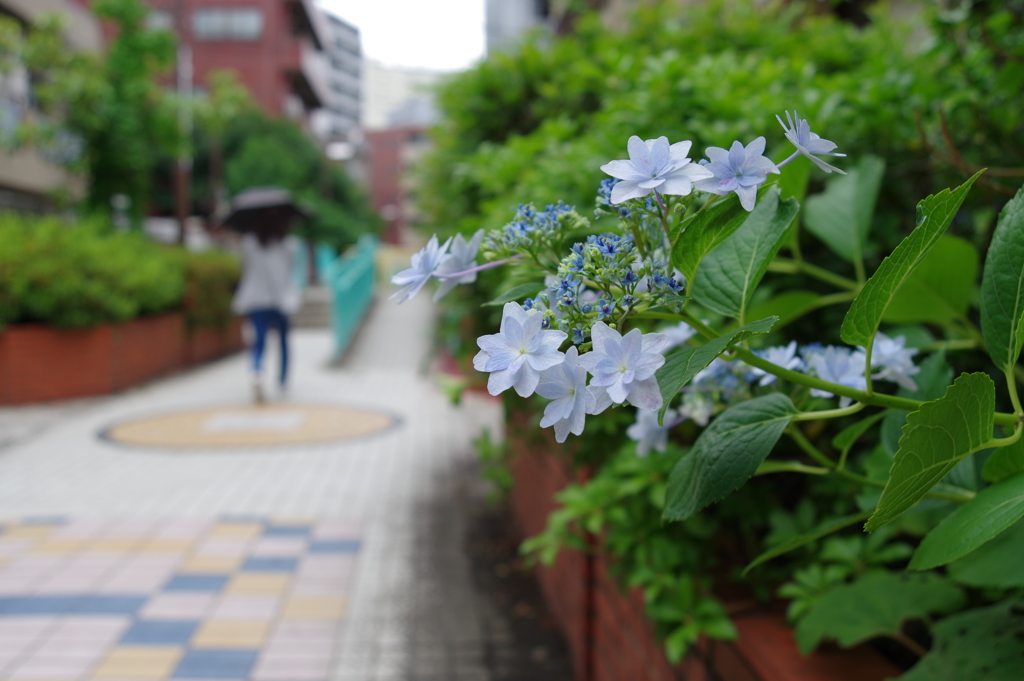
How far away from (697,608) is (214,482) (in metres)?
4.11

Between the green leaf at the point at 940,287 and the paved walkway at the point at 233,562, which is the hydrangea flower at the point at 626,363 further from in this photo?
the paved walkway at the point at 233,562

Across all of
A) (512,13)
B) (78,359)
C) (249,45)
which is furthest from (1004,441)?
(249,45)

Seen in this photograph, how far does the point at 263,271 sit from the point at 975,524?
7.97m

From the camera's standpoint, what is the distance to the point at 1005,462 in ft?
2.46

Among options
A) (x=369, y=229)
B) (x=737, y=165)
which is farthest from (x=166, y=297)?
(x=369, y=229)

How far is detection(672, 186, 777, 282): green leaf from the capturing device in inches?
27.0

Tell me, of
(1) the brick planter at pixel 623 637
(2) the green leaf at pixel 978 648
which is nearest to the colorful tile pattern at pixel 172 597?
(1) the brick planter at pixel 623 637

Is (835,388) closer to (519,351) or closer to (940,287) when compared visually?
(519,351)

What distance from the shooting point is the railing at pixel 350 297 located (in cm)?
1242

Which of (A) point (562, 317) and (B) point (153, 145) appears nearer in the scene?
(A) point (562, 317)

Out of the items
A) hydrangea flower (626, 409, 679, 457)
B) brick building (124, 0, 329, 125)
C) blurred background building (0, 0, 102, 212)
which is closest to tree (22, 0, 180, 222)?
blurred background building (0, 0, 102, 212)

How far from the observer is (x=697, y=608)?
1.61m

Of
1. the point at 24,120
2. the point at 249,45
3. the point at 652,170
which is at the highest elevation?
the point at 249,45

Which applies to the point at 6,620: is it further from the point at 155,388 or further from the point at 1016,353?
the point at 155,388
